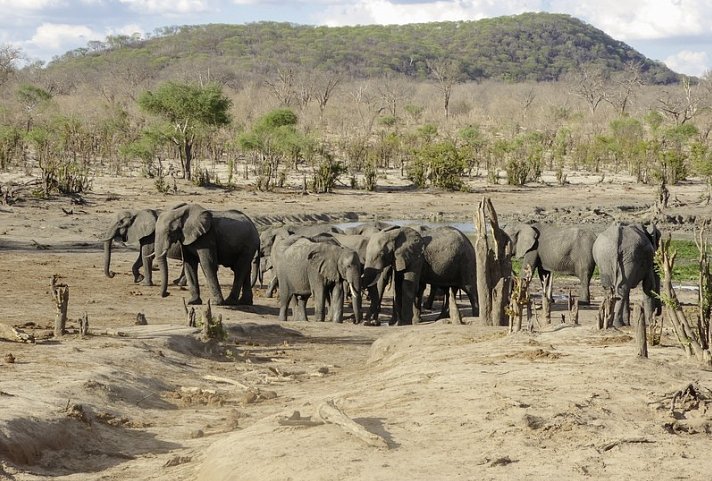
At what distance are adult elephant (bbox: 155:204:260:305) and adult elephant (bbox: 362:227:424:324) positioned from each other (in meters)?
2.14

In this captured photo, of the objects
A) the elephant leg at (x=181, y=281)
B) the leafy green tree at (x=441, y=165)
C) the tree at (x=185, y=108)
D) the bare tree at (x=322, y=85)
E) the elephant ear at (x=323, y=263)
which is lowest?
the elephant leg at (x=181, y=281)

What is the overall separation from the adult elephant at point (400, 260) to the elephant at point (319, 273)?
77 cm

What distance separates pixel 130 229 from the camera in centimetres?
1972

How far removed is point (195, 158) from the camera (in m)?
42.5

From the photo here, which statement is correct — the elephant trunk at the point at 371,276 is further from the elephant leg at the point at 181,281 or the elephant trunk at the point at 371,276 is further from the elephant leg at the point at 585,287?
the elephant leg at the point at 181,281

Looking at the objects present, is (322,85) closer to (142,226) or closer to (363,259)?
(142,226)

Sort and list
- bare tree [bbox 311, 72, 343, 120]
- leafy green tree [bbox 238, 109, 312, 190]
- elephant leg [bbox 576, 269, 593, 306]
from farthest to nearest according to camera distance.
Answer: bare tree [bbox 311, 72, 343, 120]
leafy green tree [bbox 238, 109, 312, 190]
elephant leg [bbox 576, 269, 593, 306]

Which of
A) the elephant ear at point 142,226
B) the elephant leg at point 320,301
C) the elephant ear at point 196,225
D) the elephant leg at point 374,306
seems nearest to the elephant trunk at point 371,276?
the elephant leg at point 374,306

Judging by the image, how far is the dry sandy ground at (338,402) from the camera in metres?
6.64

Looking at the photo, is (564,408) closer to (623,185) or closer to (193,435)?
(193,435)

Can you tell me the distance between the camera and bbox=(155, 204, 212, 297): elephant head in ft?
56.0

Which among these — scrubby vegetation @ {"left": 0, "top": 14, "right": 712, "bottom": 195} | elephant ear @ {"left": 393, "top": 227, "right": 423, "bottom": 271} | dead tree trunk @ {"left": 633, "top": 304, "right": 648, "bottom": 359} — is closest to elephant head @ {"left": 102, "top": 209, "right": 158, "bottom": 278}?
elephant ear @ {"left": 393, "top": 227, "right": 423, "bottom": 271}

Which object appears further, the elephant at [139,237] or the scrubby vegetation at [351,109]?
the scrubby vegetation at [351,109]

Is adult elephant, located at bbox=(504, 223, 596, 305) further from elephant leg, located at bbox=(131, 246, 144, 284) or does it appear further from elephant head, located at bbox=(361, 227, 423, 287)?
elephant leg, located at bbox=(131, 246, 144, 284)
